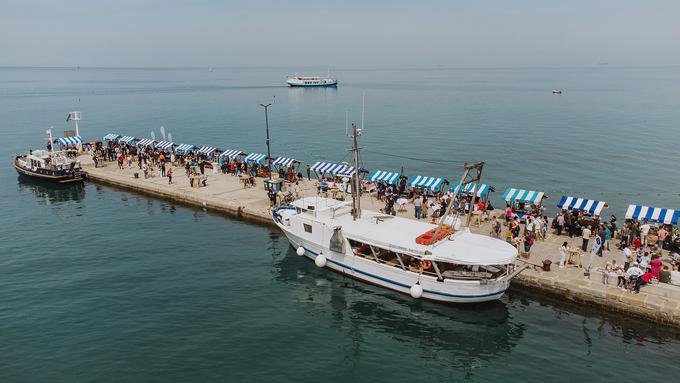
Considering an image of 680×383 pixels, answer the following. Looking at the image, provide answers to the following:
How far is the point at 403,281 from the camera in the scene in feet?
97.7

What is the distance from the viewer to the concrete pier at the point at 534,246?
26.2m

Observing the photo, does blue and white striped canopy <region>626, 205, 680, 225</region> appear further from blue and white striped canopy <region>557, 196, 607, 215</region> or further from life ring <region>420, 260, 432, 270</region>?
life ring <region>420, 260, 432, 270</region>

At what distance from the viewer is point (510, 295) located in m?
30.3

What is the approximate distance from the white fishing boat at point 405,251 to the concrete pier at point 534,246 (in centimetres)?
329

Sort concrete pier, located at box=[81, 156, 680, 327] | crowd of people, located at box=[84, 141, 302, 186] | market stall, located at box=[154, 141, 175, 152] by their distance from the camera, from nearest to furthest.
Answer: concrete pier, located at box=[81, 156, 680, 327], crowd of people, located at box=[84, 141, 302, 186], market stall, located at box=[154, 141, 175, 152]

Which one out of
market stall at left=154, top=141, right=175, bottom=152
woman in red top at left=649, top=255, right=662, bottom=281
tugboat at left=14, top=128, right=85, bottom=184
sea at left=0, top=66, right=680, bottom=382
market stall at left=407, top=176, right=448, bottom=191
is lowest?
sea at left=0, top=66, right=680, bottom=382

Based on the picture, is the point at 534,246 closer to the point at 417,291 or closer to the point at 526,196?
the point at 526,196

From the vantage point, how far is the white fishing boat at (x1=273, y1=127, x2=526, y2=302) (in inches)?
1098

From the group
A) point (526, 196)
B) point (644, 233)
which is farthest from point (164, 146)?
point (644, 233)

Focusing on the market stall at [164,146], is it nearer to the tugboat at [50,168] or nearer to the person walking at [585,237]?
the tugboat at [50,168]

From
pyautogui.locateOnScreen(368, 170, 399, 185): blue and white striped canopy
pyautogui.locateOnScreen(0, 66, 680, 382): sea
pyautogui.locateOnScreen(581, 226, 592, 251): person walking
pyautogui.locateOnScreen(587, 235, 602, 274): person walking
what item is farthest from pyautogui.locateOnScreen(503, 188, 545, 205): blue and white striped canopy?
pyautogui.locateOnScreen(0, 66, 680, 382): sea

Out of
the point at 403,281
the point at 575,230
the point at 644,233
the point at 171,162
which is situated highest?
the point at 171,162

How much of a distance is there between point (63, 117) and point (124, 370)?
429 feet

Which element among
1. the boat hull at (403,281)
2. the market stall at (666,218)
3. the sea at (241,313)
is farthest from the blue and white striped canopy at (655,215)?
the boat hull at (403,281)
